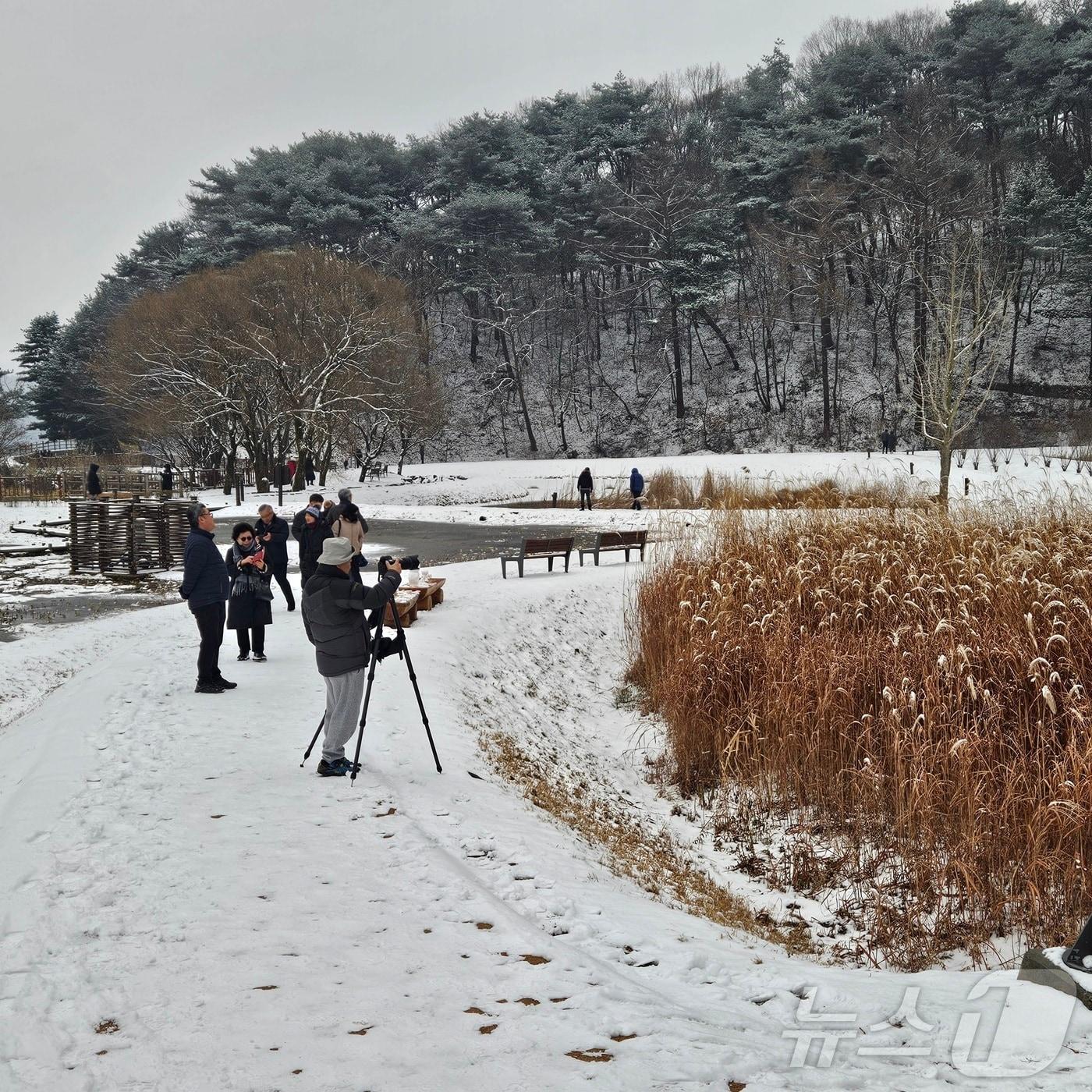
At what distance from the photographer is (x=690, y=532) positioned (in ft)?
45.5

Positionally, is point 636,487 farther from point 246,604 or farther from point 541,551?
point 246,604

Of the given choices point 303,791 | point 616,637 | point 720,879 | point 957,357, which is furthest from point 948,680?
point 957,357

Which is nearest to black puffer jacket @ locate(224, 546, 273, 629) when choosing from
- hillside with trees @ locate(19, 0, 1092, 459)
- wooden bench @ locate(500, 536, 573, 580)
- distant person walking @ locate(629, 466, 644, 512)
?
wooden bench @ locate(500, 536, 573, 580)

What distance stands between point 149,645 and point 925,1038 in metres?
9.51

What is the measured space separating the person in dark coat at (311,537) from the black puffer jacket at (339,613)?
366cm

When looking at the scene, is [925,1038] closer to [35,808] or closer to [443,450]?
[35,808]

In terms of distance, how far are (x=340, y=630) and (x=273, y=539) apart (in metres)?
5.45

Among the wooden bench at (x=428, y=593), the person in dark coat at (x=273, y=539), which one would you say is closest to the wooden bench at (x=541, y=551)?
the wooden bench at (x=428, y=593)

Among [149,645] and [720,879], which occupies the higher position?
[149,645]

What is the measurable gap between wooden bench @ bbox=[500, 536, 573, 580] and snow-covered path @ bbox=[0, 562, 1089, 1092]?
26.3 feet

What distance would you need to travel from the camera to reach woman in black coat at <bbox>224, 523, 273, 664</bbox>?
9.47 meters

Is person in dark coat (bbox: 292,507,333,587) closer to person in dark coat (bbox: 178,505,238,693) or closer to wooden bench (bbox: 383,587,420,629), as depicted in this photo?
wooden bench (bbox: 383,587,420,629)

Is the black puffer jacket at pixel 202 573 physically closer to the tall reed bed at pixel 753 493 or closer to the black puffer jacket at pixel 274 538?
the black puffer jacket at pixel 274 538

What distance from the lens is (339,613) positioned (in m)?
6.13
